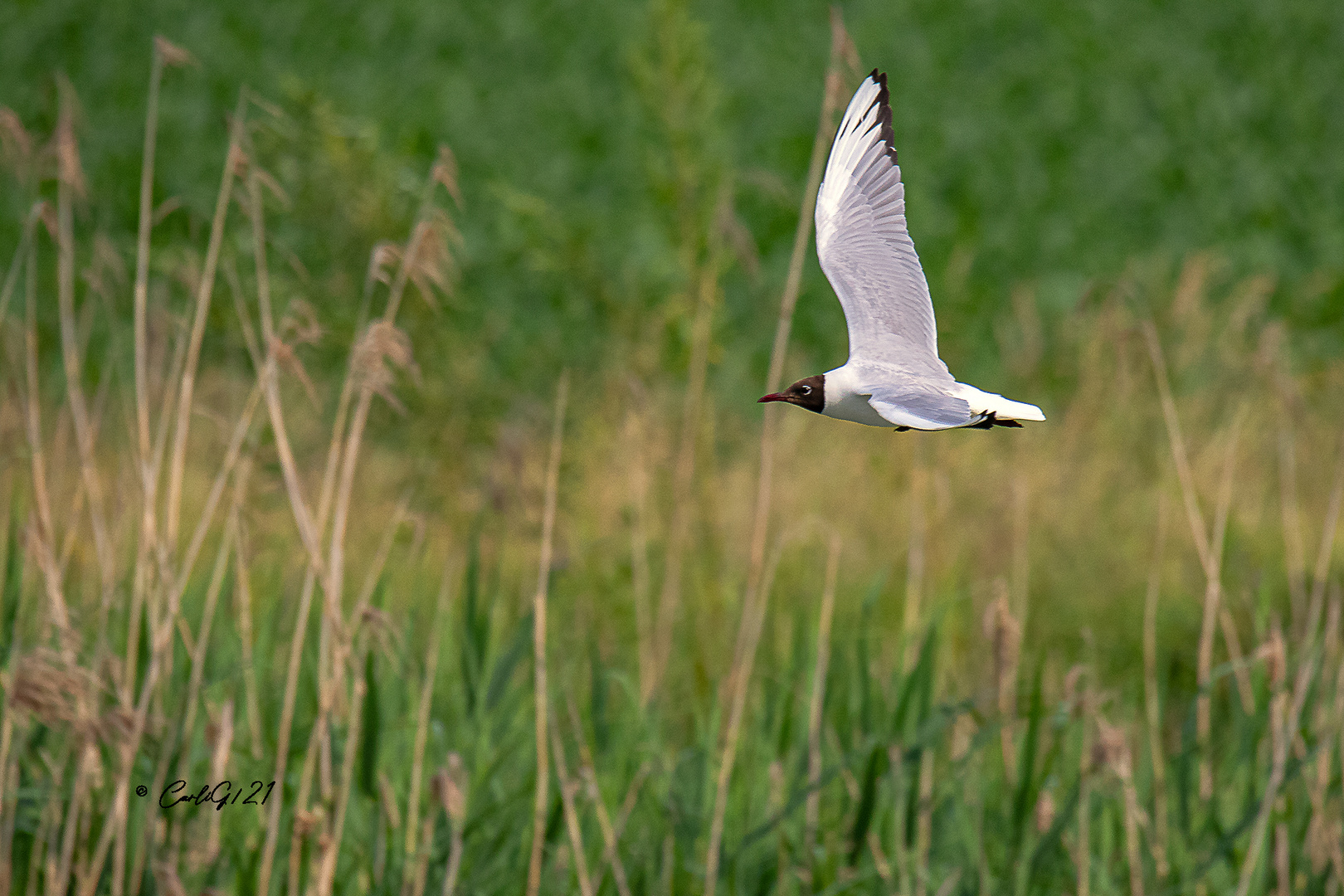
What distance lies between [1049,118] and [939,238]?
2657 mm

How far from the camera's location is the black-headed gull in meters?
0.71

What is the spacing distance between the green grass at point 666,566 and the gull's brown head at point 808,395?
2.58ft

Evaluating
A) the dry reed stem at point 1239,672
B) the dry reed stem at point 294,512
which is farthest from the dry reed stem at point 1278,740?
the dry reed stem at point 294,512

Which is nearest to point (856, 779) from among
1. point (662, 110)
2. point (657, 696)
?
point (657, 696)

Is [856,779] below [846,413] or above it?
below

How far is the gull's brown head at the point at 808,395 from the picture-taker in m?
0.74

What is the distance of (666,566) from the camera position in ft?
11.4

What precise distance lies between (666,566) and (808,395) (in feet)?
9.01

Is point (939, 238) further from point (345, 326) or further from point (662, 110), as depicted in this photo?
point (662, 110)

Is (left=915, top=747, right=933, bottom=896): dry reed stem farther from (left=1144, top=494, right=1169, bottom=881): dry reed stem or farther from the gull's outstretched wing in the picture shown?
the gull's outstretched wing

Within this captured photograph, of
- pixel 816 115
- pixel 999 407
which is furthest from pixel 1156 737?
pixel 816 115

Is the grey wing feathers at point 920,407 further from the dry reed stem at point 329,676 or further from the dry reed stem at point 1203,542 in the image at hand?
the dry reed stem at point 329,676

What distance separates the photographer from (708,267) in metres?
2.86
